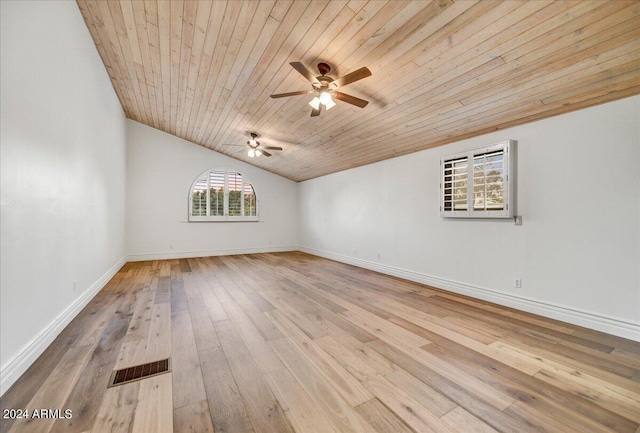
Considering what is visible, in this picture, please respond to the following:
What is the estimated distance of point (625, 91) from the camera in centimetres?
245

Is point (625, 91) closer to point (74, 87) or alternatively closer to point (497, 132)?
point (497, 132)

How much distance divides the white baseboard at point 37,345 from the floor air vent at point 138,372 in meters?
0.58

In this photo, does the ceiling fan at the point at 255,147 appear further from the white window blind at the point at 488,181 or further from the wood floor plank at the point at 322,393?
the wood floor plank at the point at 322,393

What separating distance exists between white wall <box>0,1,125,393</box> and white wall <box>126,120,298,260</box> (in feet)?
9.39

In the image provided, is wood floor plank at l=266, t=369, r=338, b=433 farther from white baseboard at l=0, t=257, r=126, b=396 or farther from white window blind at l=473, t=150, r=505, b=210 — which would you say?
white window blind at l=473, t=150, r=505, b=210

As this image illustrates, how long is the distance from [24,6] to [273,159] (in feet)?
16.8

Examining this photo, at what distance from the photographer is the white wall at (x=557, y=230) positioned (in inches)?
100

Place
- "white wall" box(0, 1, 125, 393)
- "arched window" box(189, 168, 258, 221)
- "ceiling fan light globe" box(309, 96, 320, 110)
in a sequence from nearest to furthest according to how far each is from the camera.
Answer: "white wall" box(0, 1, 125, 393), "ceiling fan light globe" box(309, 96, 320, 110), "arched window" box(189, 168, 258, 221)

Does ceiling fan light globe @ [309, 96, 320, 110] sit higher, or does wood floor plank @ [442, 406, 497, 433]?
ceiling fan light globe @ [309, 96, 320, 110]

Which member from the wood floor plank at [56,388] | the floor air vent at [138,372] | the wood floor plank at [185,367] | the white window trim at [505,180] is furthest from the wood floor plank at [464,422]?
the white window trim at [505,180]

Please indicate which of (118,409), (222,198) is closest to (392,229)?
(118,409)

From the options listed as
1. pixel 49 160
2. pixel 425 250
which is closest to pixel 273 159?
pixel 425 250

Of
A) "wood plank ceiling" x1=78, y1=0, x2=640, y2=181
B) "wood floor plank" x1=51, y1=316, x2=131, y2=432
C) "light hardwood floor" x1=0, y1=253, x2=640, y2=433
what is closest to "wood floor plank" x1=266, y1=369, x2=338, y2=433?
"light hardwood floor" x1=0, y1=253, x2=640, y2=433

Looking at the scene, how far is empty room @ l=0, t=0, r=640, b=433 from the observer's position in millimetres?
1709
